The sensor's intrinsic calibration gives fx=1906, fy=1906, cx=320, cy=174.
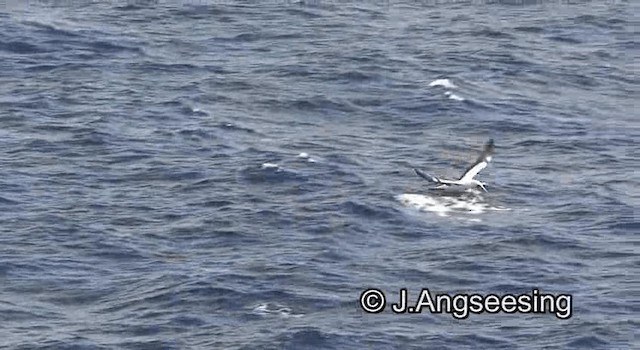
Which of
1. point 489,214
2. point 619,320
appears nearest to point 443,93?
point 489,214

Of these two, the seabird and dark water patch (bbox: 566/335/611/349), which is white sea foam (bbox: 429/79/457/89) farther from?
dark water patch (bbox: 566/335/611/349)

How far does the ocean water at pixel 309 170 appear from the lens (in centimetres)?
6881

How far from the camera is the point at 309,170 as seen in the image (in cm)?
8706

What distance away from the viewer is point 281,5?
12638 cm

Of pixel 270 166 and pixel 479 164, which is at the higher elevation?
pixel 479 164

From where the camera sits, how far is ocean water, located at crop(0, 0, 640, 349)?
68.8 m

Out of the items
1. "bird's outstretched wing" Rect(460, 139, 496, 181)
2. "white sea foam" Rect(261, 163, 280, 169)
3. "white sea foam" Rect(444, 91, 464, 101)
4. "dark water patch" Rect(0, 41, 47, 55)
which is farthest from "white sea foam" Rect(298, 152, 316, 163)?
"dark water patch" Rect(0, 41, 47, 55)

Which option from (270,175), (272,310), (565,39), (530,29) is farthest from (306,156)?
(530,29)

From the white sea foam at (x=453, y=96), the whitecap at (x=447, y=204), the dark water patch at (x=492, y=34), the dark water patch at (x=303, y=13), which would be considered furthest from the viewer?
the dark water patch at (x=303, y=13)

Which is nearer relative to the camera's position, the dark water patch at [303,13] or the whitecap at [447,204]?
the whitecap at [447,204]

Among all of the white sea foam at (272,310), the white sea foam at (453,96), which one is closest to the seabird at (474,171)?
the white sea foam at (272,310)

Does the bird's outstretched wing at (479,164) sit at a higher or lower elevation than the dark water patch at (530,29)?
lower

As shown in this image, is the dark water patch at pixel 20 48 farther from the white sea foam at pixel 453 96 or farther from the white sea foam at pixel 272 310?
the white sea foam at pixel 272 310

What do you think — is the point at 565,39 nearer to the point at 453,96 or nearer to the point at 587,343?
the point at 453,96
